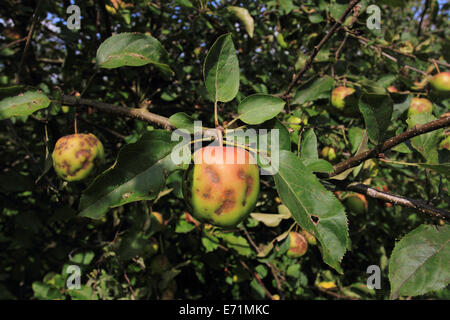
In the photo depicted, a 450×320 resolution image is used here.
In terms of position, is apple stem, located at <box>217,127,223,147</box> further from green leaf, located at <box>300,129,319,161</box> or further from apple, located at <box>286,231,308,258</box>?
apple, located at <box>286,231,308,258</box>

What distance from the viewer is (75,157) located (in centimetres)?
102

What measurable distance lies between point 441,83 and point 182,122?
1486mm

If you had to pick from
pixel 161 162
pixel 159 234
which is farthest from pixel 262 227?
pixel 161 162

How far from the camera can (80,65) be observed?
1.73 meters

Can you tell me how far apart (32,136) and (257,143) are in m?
1.92

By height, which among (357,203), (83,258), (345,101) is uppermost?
(345,101)

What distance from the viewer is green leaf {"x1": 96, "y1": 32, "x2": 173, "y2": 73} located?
2.92 feet

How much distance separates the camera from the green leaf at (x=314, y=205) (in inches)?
25.4

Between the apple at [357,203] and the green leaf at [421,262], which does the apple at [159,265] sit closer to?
the apple at [357,203]

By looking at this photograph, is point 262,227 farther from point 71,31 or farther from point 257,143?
point 71,31

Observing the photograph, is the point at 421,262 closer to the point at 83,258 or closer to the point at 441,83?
the point at 441,83

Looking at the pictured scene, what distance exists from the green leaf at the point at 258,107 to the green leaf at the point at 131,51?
0.26 metres

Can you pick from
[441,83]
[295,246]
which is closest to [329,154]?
[295,246]

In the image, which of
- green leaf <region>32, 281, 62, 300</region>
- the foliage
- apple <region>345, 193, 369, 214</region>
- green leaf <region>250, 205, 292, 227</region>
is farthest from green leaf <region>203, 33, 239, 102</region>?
green leaf <region>32, 281, 62, 300</region>
